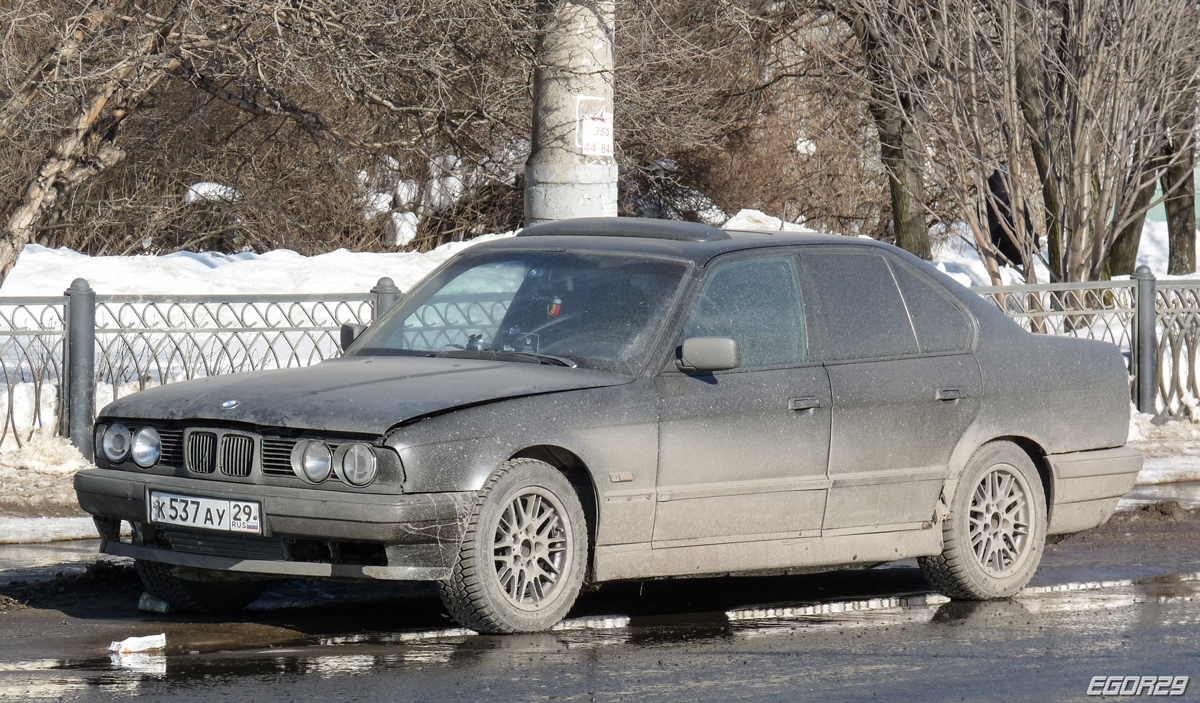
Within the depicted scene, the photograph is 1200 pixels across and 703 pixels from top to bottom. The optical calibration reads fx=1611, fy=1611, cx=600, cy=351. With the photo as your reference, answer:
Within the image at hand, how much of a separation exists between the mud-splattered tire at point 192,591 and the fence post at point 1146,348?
8720 mm

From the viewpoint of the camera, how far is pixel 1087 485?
7.25 meters

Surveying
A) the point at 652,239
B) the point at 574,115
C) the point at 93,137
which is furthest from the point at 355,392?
the point at 93,137

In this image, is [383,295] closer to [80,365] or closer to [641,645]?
[80,365]

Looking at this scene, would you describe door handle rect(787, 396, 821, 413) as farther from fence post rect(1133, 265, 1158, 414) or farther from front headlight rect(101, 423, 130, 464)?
fence post rect(1133, 265, 1158, 414)

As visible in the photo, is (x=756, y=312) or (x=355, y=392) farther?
(x=756, y=312)

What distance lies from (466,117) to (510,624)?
10425mm

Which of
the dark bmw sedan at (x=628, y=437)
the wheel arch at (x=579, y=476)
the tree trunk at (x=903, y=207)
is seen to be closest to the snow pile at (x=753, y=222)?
the tree trunk at (x=903, y=207)

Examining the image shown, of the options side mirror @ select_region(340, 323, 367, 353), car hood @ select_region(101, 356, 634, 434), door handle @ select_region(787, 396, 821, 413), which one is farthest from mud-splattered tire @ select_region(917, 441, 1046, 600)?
side mirror @ select_region(340, 323, 367, 353)

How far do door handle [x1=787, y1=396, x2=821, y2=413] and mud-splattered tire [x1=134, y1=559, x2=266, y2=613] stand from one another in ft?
7.33

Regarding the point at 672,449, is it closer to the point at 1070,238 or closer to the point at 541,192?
the point at 541,192

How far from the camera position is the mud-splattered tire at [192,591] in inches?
240

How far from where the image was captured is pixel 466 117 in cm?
1552

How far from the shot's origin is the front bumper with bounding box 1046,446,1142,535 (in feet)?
23.5

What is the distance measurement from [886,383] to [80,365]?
19.2ft
